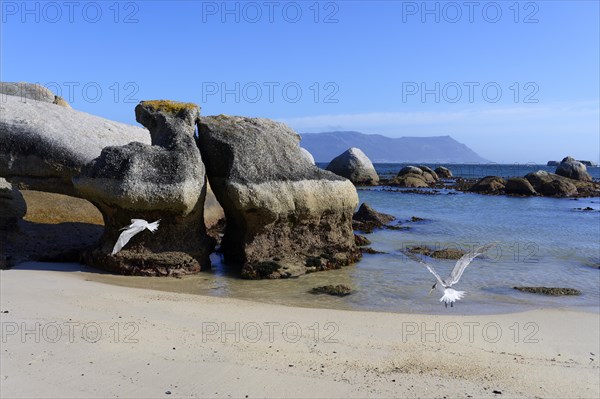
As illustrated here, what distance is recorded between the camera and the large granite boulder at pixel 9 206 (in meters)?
11.1

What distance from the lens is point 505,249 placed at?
16594 mm

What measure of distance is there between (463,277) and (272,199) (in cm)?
456

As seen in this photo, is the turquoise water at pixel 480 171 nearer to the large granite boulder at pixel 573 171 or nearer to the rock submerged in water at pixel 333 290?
the large granite boulder at pixel 573 171

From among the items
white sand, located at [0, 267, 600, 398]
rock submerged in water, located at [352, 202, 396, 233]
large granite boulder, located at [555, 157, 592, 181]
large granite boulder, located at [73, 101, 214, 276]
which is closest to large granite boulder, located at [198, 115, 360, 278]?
large granite boulder, located at [73, 101, 214, 276]

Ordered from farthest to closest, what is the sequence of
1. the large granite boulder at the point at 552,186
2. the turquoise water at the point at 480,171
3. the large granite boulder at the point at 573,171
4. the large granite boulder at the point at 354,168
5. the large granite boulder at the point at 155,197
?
the turquoise water at the point at 480,171 < the large granite boulder at the point at 573,171 < the large granite boulder at the point at 354,168 < the large granite boulder at the point at 552,186 < the large granite boulder at the point at 155,197

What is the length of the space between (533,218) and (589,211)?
5.58 meters

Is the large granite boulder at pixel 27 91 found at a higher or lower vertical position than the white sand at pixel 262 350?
higher

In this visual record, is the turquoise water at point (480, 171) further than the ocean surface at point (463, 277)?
Yes

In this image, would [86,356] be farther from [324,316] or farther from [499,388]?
[499,388]

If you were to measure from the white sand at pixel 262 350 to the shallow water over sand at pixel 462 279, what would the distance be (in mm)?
875

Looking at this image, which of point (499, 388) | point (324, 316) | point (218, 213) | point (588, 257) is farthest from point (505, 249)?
point (499, 388)

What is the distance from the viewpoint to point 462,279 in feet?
40.9

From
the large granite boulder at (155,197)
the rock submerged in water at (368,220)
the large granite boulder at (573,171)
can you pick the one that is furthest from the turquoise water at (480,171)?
the large granite boulder at (155,197)

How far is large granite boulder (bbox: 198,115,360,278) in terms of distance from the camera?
11602 mm
